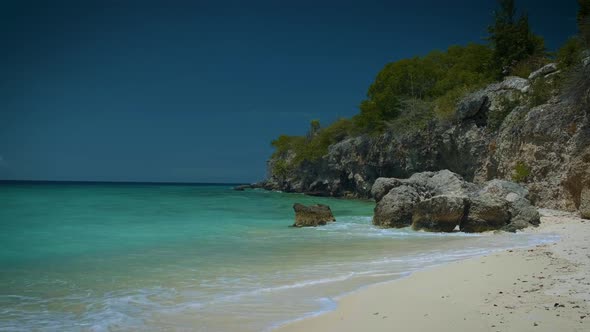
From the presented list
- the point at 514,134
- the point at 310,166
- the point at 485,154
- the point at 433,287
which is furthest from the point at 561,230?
the point at 310,166

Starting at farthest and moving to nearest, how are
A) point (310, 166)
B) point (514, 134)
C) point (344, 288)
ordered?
point (310, 166)
point (514, 134)
point (344, 288)

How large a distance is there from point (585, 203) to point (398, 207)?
512cm

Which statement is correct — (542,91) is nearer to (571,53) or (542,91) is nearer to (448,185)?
(571,53)

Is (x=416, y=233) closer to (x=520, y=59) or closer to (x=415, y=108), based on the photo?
(x=415, y=108)

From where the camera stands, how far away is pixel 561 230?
983 centimetres

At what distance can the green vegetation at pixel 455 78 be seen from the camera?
63.6 feet

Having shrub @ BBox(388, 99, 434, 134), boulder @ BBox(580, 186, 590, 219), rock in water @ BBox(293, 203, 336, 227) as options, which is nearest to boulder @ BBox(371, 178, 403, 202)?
rock in water @ BBox(293, 203, 336, 227)

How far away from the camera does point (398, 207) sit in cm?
1370

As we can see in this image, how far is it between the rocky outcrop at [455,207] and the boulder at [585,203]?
1203 mm

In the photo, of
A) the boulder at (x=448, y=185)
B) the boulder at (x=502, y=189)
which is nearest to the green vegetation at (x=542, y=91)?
the boulder at (x=448, y=185)

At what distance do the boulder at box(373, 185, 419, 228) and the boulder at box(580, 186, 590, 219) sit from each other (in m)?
4.56

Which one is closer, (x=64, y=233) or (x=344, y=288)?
(x=344, y=288)

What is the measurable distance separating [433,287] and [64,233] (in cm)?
1221

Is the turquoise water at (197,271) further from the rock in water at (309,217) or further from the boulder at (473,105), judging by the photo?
the boulder at (473,105)
